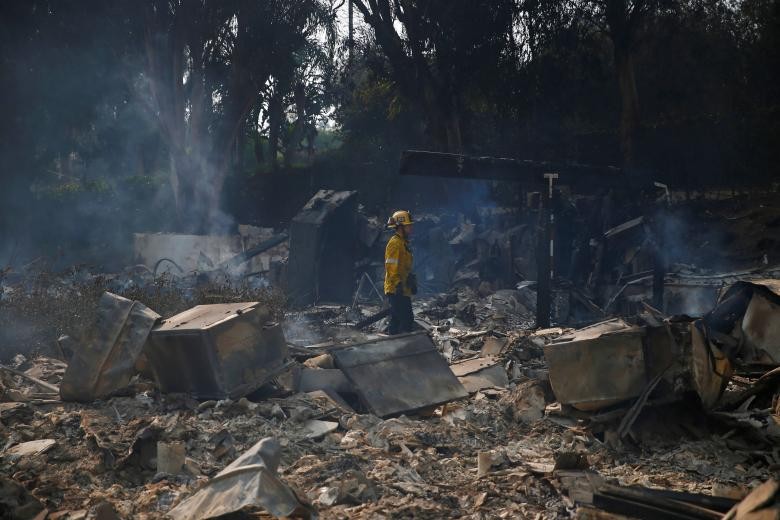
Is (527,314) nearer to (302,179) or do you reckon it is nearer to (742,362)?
(742,362)

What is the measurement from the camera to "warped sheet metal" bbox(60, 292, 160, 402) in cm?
603

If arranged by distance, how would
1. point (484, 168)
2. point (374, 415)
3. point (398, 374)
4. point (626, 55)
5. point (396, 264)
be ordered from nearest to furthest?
point (374, 415), point (398, 374), point (396, 264), point (484, 168), point (626, 55)

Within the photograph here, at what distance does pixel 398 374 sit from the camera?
6.69 m

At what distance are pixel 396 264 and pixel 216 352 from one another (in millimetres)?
3789

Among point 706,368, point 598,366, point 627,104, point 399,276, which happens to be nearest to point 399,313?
point 399,276

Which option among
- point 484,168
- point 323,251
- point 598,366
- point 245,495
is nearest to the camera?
point 245,495

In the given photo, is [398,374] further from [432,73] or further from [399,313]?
[432,73]

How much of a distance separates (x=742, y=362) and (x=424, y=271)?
10796mm

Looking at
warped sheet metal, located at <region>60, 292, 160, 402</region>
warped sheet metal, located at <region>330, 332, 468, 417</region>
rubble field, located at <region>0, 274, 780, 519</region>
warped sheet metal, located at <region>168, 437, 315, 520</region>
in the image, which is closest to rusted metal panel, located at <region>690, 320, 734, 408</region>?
rubble field, located at <region>0, 274, 780, 519</region>

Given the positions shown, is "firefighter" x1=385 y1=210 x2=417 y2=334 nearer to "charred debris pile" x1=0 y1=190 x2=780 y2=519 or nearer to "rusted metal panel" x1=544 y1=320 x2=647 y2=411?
"charred debris pile" x1=0 y1=190 x2=780 y2=519

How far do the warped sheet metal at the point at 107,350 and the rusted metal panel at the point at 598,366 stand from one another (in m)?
3.35

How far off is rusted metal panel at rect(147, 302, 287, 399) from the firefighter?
3088 mm

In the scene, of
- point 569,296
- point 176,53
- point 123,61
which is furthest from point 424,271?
point 123,61

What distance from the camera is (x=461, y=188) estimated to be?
2025 centimetres
